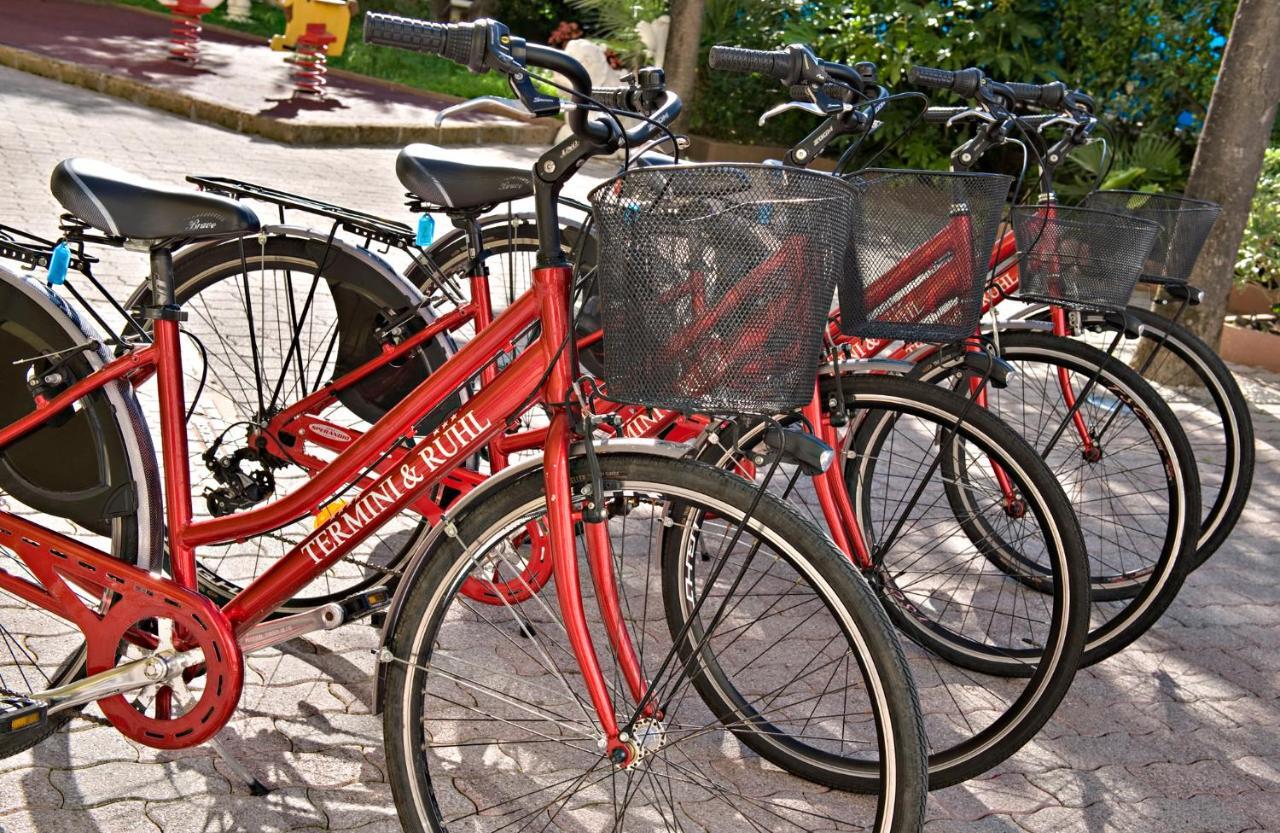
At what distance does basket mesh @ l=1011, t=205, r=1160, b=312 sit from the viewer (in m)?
3.56

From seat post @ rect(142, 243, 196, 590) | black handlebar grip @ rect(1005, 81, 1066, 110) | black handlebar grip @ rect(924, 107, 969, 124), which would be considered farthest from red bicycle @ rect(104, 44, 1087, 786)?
black handlebar grip @ rect(1005, 81, 1066, 110)

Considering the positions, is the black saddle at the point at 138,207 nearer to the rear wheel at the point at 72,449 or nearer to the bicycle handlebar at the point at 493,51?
the rear wheel at the point at 72,449

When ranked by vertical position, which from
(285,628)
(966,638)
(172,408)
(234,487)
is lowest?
(966,638)

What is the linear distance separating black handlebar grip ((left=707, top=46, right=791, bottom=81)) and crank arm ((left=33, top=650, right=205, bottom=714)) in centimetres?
167

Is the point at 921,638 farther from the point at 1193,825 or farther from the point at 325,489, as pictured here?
the point at 325,489

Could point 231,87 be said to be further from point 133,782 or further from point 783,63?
point 133,782

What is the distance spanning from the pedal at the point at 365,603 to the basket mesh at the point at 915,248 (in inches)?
46.0

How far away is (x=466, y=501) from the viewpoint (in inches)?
91.6

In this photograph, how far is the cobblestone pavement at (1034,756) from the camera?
2.74 metres

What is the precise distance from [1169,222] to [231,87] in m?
10.1

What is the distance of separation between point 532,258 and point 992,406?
2.62 meters

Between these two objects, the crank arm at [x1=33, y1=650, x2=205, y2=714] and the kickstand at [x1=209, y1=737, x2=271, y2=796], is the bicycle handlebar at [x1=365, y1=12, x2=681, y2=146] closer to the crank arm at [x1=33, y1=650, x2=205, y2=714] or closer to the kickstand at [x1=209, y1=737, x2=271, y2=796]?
the crank arm at [x1=33, y1=650, x2=205, y2=714]

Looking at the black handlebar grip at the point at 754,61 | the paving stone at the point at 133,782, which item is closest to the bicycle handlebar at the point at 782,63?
the black handlebar grip at the point at 754,61

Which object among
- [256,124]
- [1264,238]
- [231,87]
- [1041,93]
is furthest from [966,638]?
[231,87]
